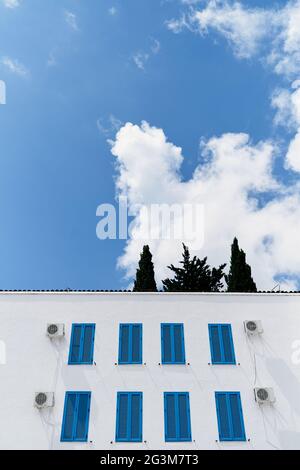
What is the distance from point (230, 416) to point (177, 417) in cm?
216

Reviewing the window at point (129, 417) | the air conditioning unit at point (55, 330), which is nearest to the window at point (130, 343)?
the window at point (129, 417)

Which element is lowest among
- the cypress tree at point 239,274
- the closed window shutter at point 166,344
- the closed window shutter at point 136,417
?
the closed window shutter at point 136,417

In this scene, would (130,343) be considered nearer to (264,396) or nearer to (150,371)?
(150,371)

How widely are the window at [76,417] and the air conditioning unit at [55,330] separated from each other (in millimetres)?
2514

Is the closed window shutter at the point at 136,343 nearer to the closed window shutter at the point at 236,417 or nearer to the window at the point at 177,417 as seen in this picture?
the window at the point at 177,417

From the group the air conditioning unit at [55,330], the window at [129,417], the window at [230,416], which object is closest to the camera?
the window at [129,417]

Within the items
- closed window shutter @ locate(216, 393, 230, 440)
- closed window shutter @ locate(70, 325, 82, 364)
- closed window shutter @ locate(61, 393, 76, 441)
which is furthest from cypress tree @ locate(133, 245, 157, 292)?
closed window shutter @ locate(61, 393, 76, 441)

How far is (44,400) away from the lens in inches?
597

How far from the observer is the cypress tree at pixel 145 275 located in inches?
1130

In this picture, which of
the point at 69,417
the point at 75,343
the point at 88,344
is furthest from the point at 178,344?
the point at 69,417

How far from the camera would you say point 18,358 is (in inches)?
648

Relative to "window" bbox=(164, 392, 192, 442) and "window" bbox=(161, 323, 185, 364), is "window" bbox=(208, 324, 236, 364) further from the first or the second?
"window" bbox=(164, 392, 192, 442)

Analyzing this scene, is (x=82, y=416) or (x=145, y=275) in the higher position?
(x=145, y=275)
